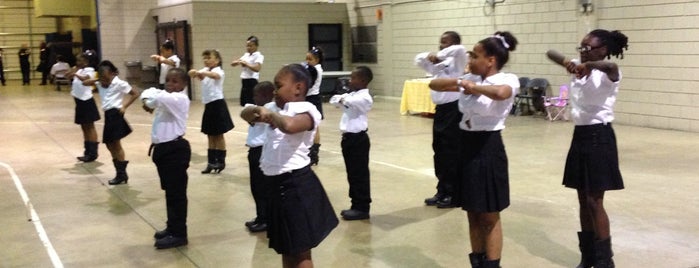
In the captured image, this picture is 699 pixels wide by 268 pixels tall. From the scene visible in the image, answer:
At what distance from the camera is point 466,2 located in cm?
1304

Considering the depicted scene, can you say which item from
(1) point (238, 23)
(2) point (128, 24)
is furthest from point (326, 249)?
(2) point (128, 24)

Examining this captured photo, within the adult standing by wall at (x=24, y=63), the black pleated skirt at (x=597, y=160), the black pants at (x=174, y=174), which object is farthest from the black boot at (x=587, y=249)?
the adult standing by wall at (x=24, y=63)

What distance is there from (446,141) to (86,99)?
4559 mm

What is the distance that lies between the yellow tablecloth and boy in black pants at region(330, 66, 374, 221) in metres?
6.75

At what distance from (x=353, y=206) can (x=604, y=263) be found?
2009 millimetres

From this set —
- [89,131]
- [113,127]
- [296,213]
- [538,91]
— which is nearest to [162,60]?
[113,127]

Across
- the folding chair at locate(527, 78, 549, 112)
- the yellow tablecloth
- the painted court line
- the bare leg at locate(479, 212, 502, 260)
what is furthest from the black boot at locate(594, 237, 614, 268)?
the folding chair at locate(527, 78, 549, 112)

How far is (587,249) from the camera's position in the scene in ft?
11.9

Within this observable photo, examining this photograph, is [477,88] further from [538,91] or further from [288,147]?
[538,91]

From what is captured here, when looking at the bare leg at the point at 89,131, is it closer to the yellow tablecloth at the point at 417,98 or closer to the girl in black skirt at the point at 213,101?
the girl in black skirt at the point at 213,101

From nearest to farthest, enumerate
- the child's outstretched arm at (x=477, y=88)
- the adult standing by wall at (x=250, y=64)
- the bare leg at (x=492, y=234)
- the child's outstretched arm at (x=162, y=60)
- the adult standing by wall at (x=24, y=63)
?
1. the child's outstretched arm at (x=477, y=88)
2. the bare leg at (x=492, y=234)
3. the child's outstretched arm at (x=162, y=60)
4. the adult standing by wall at (x=250, y=64)
5. the adult standing by wall at (x=24, y=63)

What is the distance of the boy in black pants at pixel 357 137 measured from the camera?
15.4 feet

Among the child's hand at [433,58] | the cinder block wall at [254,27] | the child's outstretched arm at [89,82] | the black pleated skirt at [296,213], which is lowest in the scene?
the black pleated skirt at [296,213]

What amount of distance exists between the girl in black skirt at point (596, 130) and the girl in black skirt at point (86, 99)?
17.9 ft
